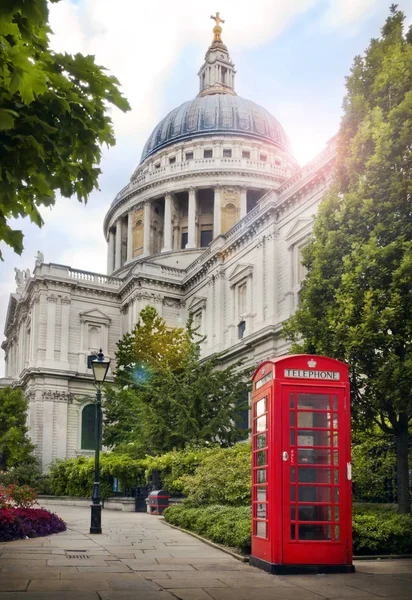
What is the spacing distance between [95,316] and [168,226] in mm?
14204

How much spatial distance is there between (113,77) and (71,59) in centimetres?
54

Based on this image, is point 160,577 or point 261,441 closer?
point 160,577

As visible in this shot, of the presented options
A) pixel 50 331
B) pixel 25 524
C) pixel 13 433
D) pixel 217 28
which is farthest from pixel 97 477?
pixel 217 28

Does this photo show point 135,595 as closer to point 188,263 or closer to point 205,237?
point 188,263

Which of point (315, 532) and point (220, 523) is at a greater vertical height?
point (315, 532)

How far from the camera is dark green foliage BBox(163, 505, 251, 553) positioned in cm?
1302

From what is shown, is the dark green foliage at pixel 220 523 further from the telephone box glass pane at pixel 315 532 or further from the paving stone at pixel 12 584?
the paving stone at pixel 12 584

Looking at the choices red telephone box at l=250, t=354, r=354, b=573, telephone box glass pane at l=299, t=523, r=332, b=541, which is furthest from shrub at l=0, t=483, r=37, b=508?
telephone box glass pane at l=299, t=523, r=332, b=541

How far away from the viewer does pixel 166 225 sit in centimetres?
6844

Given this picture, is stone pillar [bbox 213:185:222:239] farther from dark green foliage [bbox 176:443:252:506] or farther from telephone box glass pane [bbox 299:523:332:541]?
telephone box glass pane [bbox 299:523:332:541]

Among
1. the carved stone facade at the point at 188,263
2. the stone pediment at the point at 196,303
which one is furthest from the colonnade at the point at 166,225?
the stone pediment at the point at 196,303

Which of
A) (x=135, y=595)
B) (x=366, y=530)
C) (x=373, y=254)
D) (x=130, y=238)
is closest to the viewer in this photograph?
(x=135, y=595)

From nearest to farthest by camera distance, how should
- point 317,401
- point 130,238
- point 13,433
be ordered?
point 317,401 < point 13,433 < point 130,238

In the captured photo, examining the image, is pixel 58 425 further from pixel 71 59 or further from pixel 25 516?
pixel 71 59
